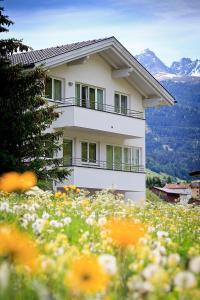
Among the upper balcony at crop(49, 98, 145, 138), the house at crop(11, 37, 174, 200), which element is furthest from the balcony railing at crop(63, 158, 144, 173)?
the upper balcony at crop(49, 98, 145, 138)

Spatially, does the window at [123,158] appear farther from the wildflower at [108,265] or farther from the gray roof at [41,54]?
the wildflower at [108,265]

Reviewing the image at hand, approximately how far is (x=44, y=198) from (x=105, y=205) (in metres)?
0.95

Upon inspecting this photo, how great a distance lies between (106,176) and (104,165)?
179 centimetres

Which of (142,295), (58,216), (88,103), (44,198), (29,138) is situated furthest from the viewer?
(88,103)

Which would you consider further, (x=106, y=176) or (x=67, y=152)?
(x=106, y=176)

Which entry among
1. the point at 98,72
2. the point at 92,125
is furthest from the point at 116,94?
the point at 92,125

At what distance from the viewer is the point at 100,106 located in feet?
116

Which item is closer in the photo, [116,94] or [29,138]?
[29,138]

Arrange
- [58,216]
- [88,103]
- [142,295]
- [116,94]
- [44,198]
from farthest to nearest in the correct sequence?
[116,94] → [88,103] → [44,198] → [58,216] → [142,295]

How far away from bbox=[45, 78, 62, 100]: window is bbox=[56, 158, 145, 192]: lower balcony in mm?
3070

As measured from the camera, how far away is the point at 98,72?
116 feet

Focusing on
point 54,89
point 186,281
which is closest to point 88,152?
point 54,89

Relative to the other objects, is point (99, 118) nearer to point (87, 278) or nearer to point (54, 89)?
point (54, 89)

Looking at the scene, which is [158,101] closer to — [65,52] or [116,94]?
[116,94]
